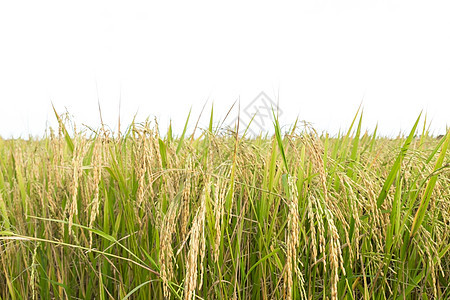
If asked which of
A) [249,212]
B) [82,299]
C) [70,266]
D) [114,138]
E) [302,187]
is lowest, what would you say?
[82,299]

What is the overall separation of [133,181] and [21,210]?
100 cm

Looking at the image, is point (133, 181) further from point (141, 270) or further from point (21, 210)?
point (21, 210)

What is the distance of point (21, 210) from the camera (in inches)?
82.9

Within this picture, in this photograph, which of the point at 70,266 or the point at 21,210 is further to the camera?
the point at 21,210

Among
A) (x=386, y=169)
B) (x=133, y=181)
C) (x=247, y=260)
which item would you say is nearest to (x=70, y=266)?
(x=133, y=181)

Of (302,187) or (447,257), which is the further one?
(447,257)

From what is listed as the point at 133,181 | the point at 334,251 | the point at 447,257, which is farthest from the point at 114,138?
the point at 447,257

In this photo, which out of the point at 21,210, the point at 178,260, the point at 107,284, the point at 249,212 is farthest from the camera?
the point at 21,210

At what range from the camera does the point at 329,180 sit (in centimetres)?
163

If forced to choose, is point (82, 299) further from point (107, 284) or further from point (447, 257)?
point (447, 257)

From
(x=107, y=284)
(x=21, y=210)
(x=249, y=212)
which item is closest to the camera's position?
(x=107, y=284)

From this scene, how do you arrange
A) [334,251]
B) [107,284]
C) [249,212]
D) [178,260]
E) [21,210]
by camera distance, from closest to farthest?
1. [334,251]
2. [178,260]
3. [107,284]
4. [249,212]
5. [21,210]

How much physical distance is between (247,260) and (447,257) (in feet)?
3.70

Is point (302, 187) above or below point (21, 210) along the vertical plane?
above
